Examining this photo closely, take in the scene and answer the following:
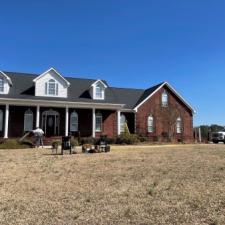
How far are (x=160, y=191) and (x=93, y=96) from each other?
29099 millimetres

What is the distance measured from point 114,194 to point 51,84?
91.6 feet

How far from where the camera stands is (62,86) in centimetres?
3722

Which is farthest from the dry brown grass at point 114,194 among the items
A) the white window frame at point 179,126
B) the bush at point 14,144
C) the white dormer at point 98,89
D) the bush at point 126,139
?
the white window frame at point 179,126

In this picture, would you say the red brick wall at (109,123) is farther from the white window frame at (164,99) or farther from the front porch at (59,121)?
the white window frame at (164,99)

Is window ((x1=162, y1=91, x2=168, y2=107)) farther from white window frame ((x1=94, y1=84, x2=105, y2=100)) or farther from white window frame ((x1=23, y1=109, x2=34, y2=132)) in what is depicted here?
white window frame ((x1=23, y1=109, x2=34, y2=132))

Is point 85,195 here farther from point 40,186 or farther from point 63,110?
point 63,110

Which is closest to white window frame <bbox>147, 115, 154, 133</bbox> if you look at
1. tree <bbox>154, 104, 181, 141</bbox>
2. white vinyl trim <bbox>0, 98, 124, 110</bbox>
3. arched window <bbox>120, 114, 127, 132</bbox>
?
tree <bbox>154, 104, 181, 141</bbox>

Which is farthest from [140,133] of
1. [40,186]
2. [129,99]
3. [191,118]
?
[40,186]

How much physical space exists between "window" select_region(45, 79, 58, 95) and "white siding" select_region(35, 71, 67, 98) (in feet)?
0.99

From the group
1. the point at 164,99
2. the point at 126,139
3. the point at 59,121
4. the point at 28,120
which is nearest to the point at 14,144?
the point at 28,120

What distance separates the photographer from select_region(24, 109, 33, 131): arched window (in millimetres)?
35906

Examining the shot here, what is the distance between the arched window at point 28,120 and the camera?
3591 centimetres

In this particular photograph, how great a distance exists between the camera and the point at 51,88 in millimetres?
36656

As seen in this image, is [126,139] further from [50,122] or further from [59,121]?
[50,122]
